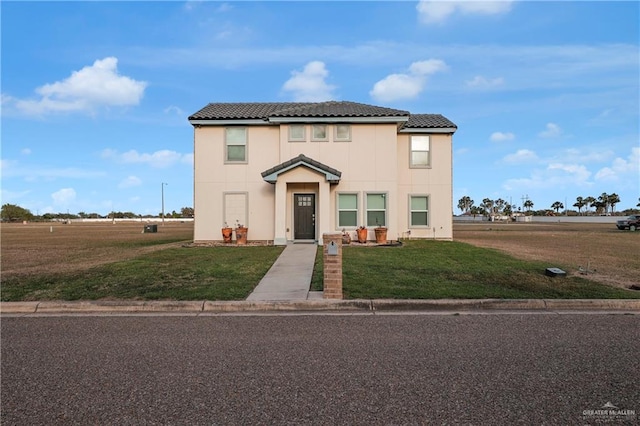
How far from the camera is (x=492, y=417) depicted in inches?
139

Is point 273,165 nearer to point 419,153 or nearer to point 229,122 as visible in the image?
point 229,122

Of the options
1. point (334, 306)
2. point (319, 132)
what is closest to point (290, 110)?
point (319, 132)

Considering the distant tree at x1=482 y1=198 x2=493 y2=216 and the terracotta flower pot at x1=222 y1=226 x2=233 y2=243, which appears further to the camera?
the distant tree at x1=482 y1=198 x2=493 y2=216

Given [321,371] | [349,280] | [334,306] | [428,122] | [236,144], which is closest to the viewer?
[321,371]

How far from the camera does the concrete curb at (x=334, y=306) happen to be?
25.2ft

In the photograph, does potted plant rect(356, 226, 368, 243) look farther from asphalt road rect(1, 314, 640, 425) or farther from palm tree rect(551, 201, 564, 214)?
palm tree rect(551, 201, 564, 214)

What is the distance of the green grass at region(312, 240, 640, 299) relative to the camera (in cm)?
844

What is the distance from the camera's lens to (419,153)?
2084 cm

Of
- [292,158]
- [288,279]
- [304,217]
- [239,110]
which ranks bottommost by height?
[288,279]

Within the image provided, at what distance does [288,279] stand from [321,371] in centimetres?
580

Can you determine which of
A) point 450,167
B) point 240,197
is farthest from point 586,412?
point 450,167

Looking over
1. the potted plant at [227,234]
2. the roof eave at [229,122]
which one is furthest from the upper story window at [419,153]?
the potted plant at [227,234]

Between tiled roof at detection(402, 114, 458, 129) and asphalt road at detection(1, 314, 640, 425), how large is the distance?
1502 cm
